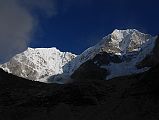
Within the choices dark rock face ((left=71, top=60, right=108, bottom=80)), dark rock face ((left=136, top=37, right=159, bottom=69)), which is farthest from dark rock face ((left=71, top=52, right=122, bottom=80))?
dark rock face ((left=136, top=37, right=159, bottom=69))

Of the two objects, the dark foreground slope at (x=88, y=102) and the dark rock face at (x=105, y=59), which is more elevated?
the dark rock face at (x=105, y=59)

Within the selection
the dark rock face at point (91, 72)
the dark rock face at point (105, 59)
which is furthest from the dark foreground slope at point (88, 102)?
the dark rock face at point (105, 59)

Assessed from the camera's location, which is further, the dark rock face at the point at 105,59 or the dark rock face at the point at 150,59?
the dark rock face at the point at 105,59

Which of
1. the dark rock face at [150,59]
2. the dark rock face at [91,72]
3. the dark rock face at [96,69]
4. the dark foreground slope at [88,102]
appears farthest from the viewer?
the dark rock face at [96,69]

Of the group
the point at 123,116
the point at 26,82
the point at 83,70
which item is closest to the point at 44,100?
the point at 123,116

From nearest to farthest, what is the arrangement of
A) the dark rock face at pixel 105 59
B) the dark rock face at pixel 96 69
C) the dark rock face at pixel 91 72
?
the dark rock face at pixel 91 72 < the dark rock face at pixel 96 69 < the dark rock face at pixel 105 59

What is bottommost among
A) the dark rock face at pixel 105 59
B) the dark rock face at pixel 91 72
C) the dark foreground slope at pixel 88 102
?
the dark foreground slope at pixel 88 102

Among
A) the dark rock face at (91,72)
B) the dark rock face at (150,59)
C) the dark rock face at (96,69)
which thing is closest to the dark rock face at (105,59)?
the dark rock face at (96,69)

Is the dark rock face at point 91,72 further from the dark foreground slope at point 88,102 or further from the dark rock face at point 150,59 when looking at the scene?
the dark foreground slope at point 88,102

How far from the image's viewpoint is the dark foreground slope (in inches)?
1779

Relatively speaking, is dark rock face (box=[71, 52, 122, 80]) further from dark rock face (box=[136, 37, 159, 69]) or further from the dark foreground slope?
the dark foreground slope

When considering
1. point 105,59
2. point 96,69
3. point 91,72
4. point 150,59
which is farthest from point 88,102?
point 105,59

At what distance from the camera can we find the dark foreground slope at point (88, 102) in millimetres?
45188

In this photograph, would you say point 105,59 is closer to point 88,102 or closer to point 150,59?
point 150,59
